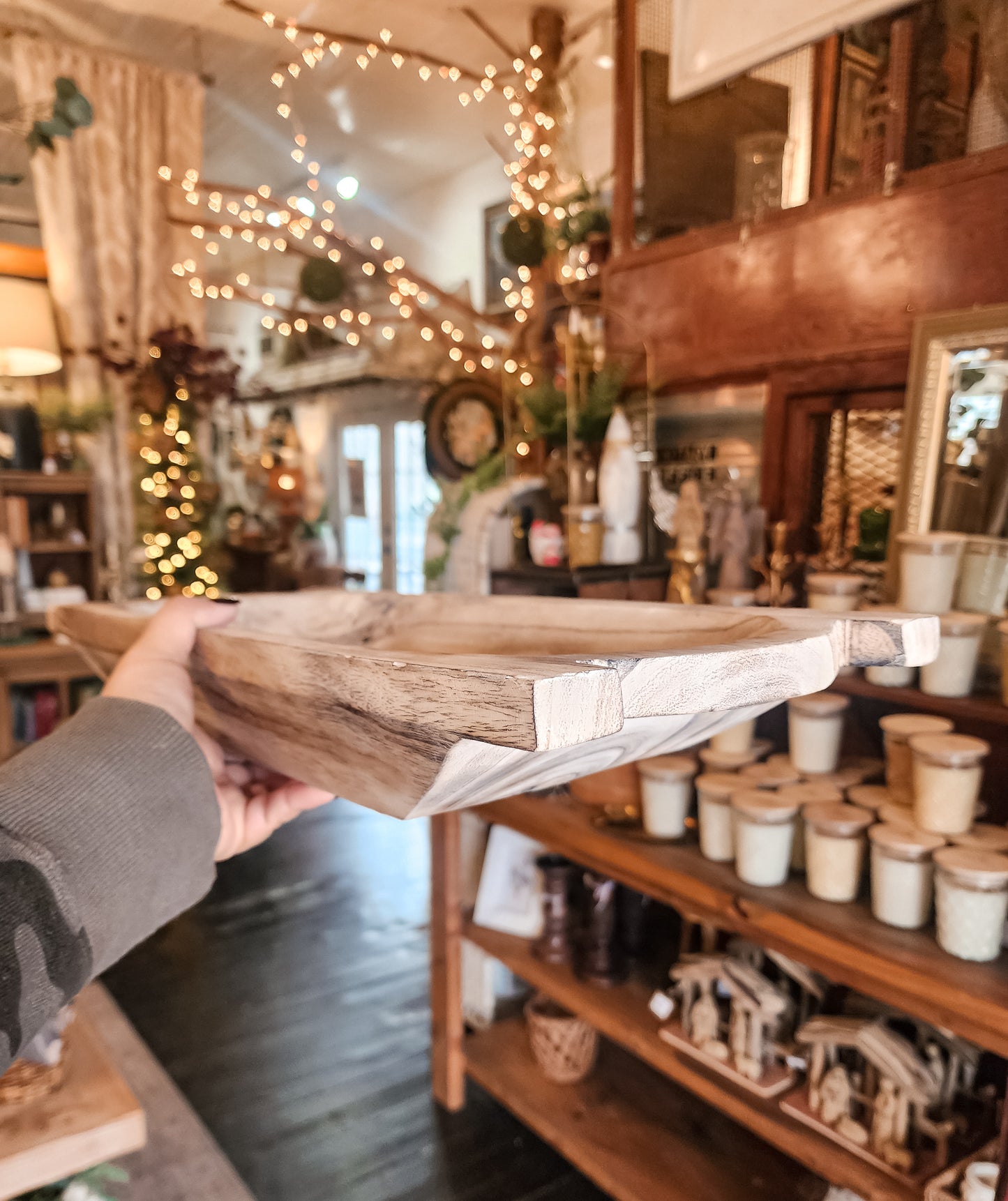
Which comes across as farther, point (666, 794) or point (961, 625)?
point (666, 794)

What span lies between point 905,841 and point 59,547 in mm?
3680

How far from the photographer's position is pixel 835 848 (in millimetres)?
1318

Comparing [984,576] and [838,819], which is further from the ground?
[984,576]

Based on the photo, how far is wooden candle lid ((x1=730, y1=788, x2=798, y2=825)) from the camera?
1350mm

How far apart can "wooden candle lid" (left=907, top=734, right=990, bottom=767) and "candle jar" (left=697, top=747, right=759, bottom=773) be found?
0.35 m

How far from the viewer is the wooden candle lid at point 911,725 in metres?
1.31

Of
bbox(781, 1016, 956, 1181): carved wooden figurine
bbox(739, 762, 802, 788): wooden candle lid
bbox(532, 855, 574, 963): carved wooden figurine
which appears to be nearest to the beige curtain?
bbox(532, 855, 574, 963): carved wooden figurine

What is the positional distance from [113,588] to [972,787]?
364cm

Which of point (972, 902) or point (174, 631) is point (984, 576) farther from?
point (174, 631)

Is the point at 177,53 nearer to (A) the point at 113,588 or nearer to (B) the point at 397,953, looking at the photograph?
(A) the point at 113,588

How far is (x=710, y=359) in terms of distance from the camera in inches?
73.1

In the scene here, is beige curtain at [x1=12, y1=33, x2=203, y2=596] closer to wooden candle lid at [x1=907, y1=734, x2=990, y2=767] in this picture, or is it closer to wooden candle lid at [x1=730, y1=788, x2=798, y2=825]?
wooden candle lid at [x1=730, y1=788, x2=798, y2=825]

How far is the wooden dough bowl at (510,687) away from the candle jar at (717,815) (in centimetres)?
66

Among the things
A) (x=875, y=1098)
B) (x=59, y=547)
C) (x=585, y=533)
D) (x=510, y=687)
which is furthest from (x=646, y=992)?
(x=59, y=547)
